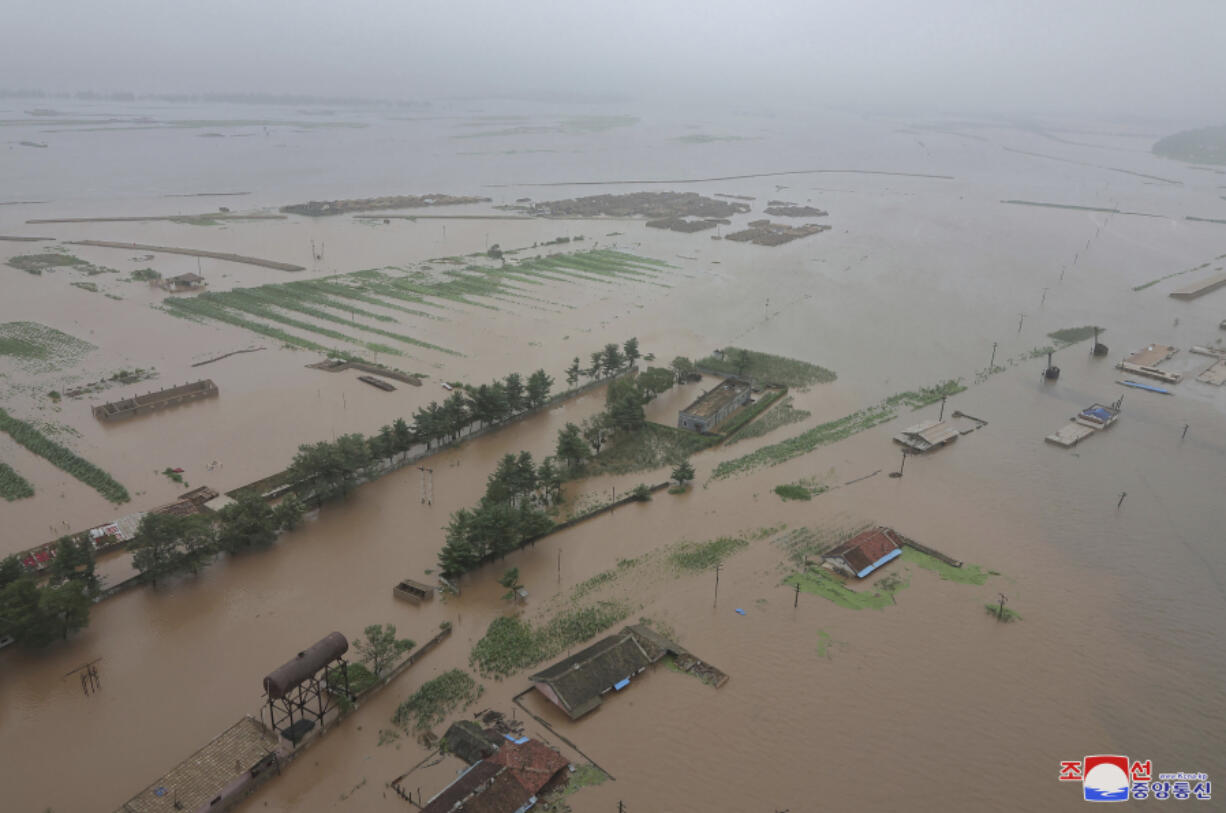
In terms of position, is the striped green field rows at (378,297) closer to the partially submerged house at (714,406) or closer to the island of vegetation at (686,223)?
the partially submerged house at (714,406)

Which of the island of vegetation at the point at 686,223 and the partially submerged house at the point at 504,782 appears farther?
the island of vegetation at the point at 686,223

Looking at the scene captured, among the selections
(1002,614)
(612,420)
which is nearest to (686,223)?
(612,420)

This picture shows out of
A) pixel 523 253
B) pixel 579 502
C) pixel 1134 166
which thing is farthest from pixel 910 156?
pixel 579 502

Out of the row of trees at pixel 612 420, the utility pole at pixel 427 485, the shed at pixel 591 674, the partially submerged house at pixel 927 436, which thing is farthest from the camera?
the partially submerged house at pixel 927 436

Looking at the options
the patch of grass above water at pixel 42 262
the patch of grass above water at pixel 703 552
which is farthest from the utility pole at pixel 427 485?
the patch of grass above water at pixel 42 262

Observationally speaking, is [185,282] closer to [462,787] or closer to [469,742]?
[469,742]
